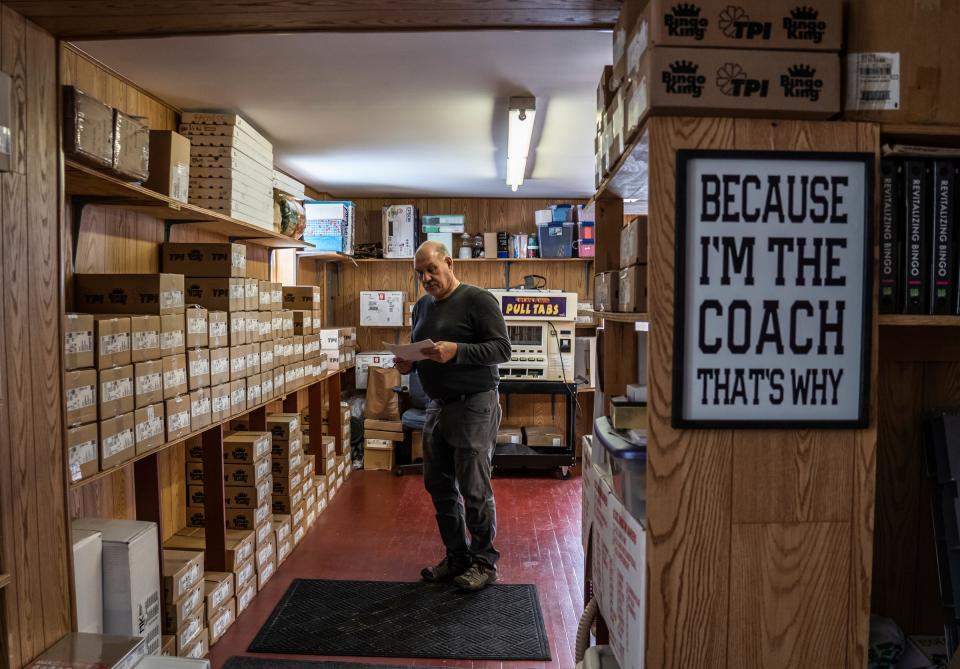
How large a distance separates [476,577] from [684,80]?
8.29 ft

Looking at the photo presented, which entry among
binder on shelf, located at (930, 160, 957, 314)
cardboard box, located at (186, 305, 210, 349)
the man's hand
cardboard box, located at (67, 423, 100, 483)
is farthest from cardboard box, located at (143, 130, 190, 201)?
binder on shelf, located at (930, 160, 957, 314)

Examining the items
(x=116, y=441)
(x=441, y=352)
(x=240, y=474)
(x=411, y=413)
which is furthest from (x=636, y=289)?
(x=411, y=413)

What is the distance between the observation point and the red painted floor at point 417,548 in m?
2.79

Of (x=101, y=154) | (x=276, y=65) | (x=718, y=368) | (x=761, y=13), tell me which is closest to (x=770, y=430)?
(x=718, y=368)

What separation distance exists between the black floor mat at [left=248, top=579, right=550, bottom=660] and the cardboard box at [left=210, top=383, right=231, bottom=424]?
2.94ft

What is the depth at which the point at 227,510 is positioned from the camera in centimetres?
318

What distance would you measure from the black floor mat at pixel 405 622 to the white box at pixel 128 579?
2.16ft

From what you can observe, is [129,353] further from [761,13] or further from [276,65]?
[761,13]

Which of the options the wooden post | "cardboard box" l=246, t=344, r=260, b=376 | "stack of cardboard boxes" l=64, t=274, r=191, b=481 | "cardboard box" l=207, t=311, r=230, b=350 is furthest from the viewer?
"cardboard box" l=246, t=344, r=260, b=376

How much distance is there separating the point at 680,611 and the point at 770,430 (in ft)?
1.27

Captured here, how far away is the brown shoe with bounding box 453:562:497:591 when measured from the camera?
124 inches

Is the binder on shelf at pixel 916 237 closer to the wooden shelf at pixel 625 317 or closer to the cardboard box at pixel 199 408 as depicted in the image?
the wooden shelf at pixel 625 317

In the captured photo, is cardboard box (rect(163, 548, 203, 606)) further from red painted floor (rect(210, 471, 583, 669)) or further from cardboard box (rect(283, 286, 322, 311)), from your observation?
cardboard box (rect(283, 286, 322, 311))

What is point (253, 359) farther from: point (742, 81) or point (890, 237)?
point (890, 237)
